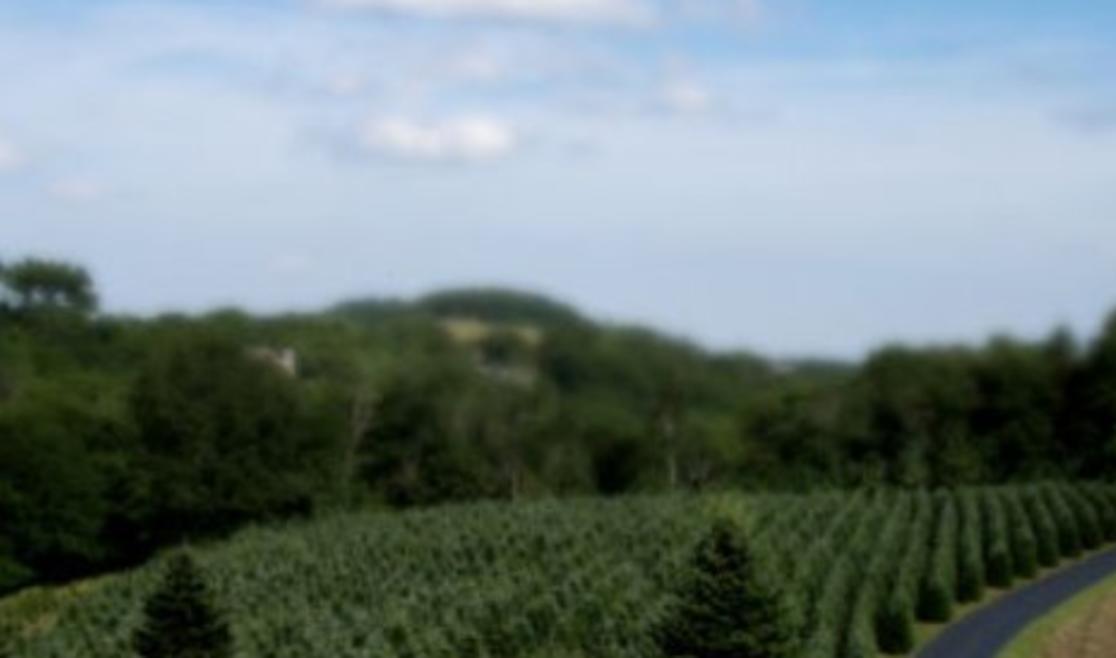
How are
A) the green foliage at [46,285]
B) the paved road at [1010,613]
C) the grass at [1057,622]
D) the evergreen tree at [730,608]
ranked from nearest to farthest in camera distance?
the evergreen tree at [730,608] → the grass at [1057,622] → the paved road at [1010,613] → the green foliage at [46,285]

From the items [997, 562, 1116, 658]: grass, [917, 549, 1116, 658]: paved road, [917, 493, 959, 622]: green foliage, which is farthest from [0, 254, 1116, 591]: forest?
[997, 562, 1116, 658]: grass

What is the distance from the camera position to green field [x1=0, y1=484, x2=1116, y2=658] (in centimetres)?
5616

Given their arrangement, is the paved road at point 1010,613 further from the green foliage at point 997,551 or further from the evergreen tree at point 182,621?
the evergreen tree at point 182,621

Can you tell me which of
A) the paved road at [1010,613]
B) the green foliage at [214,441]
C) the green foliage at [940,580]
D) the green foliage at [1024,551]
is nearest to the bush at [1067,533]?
the paved road at [1010,613]

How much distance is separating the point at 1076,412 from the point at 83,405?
52205 millimetres

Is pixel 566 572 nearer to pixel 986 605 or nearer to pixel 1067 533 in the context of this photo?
pixel 986 605

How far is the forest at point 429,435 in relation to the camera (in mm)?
97188

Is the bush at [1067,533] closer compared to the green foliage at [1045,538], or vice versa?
the green foliage at [1045,538]

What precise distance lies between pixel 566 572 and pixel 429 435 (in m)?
37.5

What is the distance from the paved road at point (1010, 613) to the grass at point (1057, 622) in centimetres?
44

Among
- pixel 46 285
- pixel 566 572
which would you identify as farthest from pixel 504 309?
pixel 46 285

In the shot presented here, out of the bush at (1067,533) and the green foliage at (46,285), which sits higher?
the green foliage at (46,285)

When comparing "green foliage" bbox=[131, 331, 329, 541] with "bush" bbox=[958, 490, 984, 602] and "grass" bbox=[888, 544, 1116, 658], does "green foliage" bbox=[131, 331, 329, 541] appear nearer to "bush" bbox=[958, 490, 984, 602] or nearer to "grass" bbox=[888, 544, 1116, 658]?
"bush" bbox=[958, 490, 984, 602]

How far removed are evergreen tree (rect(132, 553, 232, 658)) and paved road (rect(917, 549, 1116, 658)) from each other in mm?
20118
